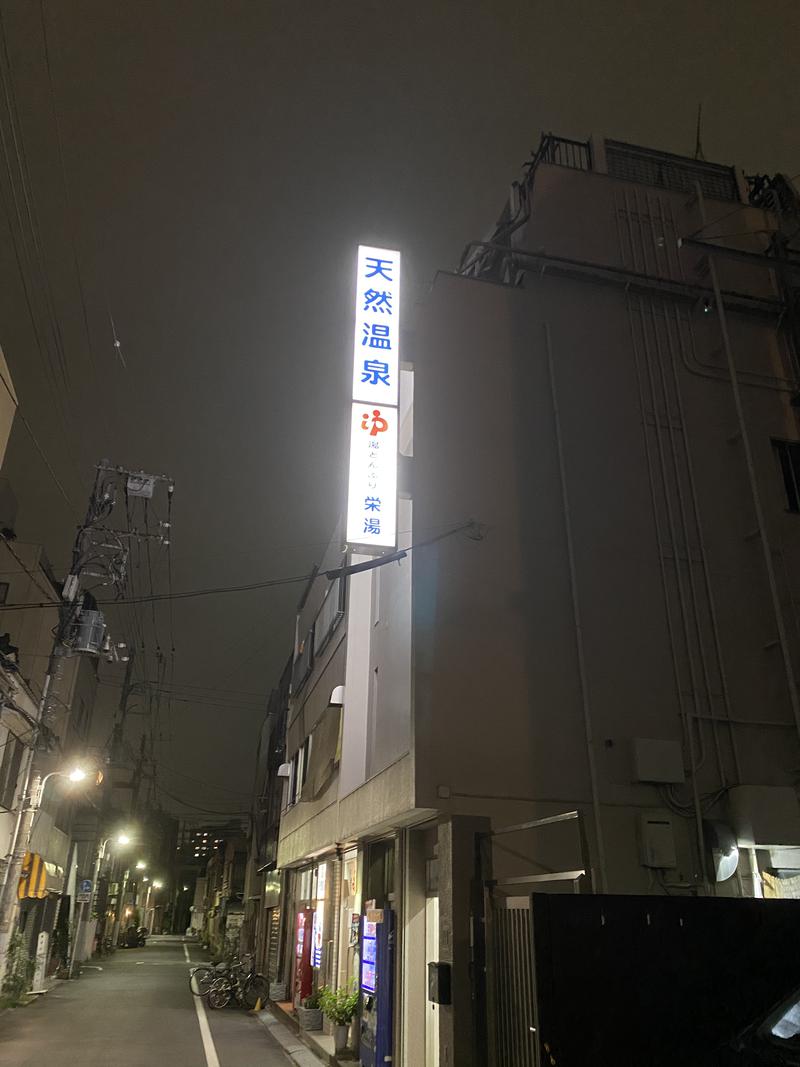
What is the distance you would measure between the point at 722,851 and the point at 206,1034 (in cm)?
1299

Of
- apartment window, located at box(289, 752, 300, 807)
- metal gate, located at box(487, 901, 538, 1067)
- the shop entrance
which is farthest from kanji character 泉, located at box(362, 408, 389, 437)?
apartment window, located at box(289, 752, 300, 807)

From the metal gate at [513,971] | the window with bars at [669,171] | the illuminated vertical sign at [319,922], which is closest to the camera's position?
the metal gate at [513,971]

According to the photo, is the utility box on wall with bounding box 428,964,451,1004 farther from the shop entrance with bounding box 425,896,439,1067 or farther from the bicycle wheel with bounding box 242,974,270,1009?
the bicycle wheel with bounding box 242,974,270,1009

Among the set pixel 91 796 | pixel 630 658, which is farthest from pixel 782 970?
pixel 91 796

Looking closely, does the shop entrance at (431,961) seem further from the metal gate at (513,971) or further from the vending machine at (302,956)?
the vending machine at (302,956)

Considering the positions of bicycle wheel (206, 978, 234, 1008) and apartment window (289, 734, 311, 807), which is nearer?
bicycle wheel (206, 978, 234, 1008)

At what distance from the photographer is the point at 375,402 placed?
10695mm

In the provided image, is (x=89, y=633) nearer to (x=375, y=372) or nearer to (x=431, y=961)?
(x=375, y=372)

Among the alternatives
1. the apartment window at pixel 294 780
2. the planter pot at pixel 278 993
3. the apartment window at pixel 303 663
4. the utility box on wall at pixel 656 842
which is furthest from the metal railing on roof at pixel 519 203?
the planter pot at pixel 278 993

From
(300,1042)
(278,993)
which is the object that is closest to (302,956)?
(278,993)

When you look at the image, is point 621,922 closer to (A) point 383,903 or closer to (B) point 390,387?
(A) point 383,903

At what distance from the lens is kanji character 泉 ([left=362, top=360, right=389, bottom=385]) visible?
1088 cm

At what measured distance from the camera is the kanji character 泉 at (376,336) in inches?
441

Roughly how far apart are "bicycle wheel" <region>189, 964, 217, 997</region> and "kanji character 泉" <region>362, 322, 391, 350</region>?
19.9 m
